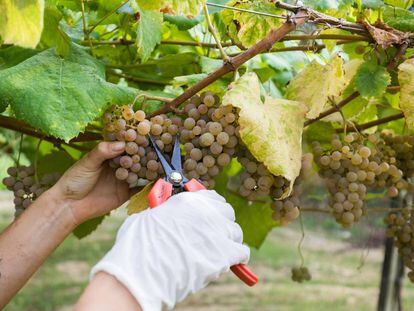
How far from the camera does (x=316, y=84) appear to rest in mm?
1180

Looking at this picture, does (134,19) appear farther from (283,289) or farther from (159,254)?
(283,289)

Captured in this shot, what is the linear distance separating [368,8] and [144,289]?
697 mm

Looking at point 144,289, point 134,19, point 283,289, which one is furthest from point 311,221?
point 144,289

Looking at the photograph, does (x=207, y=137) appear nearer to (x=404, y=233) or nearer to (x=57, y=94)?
(x=57, y=94)

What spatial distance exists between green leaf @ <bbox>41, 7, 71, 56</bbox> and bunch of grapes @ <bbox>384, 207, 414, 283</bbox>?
818mm

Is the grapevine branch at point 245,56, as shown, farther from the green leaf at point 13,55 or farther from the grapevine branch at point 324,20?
the green leaf at point 13,55

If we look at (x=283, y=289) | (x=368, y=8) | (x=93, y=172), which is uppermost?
(x=368, y=8)

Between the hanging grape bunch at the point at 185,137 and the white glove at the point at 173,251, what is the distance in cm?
11

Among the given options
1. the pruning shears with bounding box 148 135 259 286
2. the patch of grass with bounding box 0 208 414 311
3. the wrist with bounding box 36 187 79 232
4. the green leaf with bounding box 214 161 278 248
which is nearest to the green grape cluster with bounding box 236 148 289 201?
the pruning shears with bounding box 148 135 259 286

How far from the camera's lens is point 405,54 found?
1.23 metres

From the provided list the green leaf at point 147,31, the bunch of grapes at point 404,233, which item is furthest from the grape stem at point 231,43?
the bunch of grapes at point 404,233

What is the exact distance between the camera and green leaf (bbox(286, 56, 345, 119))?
1.17m

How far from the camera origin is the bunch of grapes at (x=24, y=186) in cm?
136

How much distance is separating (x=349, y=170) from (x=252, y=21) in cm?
34
